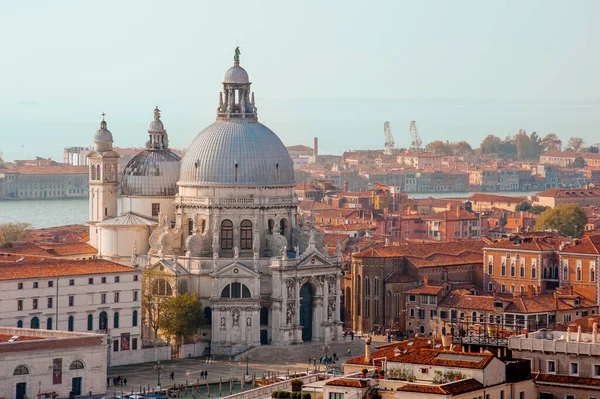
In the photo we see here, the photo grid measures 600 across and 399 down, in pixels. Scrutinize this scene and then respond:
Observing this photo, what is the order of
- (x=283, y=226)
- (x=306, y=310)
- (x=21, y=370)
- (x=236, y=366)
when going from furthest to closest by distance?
(x=283, y=226) → (x=306, y=310) → (x=236, y=366) → (x=21, y=370)

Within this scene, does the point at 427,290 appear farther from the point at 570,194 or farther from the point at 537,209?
the point at 570,194

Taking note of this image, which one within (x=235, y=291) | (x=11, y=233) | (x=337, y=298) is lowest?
(x=337, y=298)

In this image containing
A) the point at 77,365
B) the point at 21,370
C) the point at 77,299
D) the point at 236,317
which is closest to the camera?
the point at 21,370

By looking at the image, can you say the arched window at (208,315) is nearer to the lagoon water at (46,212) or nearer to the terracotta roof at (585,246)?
the terracotta roof at (585,246)

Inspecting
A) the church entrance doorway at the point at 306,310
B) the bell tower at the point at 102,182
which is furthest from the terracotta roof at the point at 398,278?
the bell tower at the point at 102,182

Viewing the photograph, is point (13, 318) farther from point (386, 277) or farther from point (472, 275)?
point (472, 275)

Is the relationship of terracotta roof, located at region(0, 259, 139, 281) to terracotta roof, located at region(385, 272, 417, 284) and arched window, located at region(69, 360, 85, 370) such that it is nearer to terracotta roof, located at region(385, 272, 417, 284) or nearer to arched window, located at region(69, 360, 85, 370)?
arched window, located at region(69, 360, 85, 370)

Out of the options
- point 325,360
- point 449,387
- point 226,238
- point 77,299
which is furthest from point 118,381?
point 449,387
